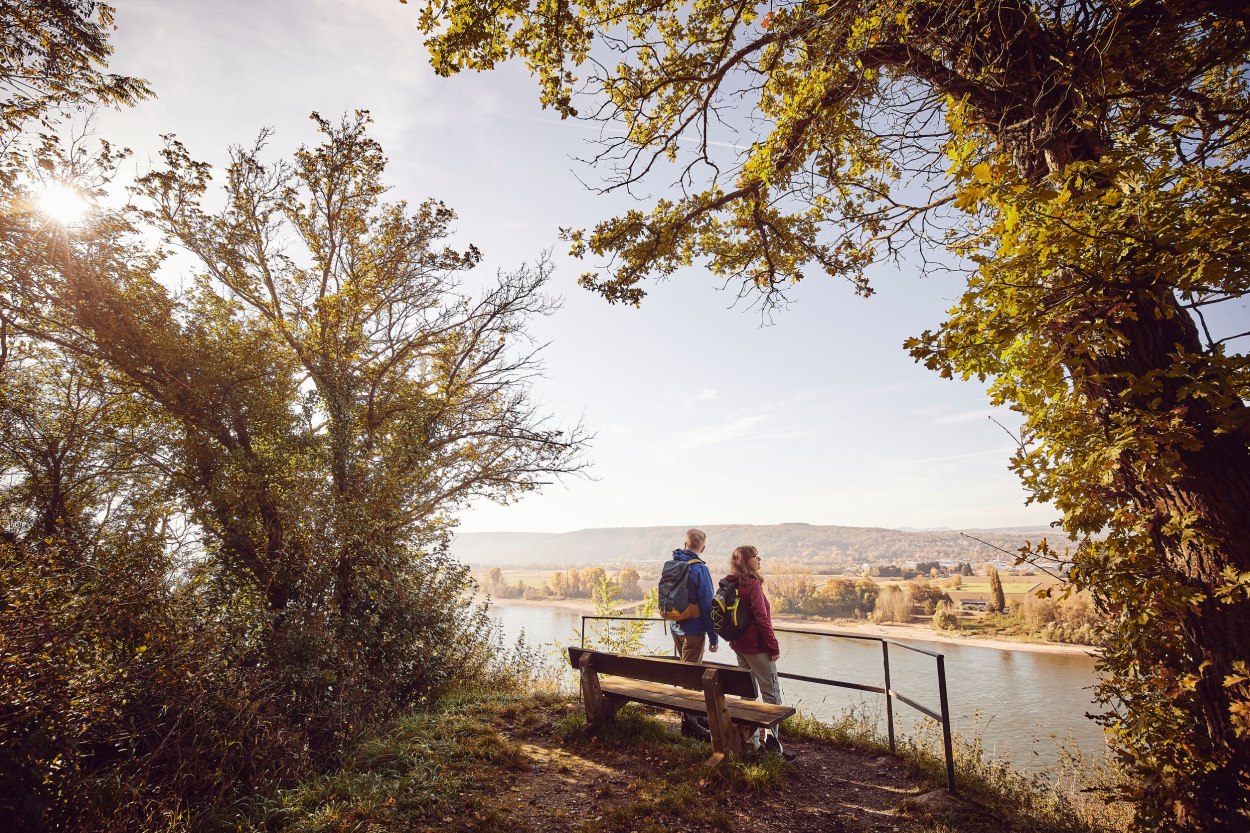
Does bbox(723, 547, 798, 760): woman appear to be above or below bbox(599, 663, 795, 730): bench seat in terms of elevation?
above

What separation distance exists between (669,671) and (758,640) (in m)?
0.92

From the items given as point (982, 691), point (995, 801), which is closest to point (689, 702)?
point (995, 801)

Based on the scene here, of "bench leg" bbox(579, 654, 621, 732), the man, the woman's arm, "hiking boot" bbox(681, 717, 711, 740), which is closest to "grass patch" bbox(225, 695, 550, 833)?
"bench leg" bbox(579, 654, 621, 732)

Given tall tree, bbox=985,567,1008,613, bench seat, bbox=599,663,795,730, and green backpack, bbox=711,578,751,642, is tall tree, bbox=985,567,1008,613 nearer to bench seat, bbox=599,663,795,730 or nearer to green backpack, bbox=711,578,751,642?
green backpack, bbox=711,578,751,642

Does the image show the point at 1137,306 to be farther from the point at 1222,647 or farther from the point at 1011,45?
the point at 1011,45

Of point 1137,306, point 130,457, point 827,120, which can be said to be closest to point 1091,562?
point 1137,306

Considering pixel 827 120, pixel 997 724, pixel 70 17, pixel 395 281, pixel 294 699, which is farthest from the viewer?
A: pixel 997 724

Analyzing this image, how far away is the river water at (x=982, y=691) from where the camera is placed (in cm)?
1019

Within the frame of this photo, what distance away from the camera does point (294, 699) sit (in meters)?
5.08

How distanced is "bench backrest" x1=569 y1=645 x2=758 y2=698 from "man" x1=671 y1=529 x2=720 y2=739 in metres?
0.47

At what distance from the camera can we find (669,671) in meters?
4.64

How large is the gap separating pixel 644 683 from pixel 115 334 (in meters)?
8.63

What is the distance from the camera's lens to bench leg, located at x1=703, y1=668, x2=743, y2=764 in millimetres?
4199

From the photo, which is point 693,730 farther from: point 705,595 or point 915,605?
point 915,605
